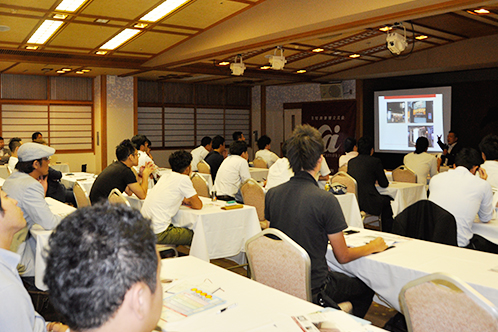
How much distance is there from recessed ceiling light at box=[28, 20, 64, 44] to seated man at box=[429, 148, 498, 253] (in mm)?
5738

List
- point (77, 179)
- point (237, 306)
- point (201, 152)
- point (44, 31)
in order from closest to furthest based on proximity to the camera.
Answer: point (237, 306) < point (77, 179) < point (44, 31) < point (201, 152)

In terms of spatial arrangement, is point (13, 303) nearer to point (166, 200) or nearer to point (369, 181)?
point (166, 200)

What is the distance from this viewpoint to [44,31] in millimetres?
7051

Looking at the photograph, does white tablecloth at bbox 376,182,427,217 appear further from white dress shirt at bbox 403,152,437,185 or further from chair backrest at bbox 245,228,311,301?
chair backrest at bbox 245,228,311,301

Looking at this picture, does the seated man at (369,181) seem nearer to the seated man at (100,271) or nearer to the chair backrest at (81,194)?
the chair backrest at (81,194)

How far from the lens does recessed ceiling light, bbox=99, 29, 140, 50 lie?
7.29m

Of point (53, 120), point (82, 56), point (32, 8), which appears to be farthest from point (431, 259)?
point (53, 120)

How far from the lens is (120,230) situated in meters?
0.84

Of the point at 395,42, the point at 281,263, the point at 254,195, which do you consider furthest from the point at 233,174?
the point at 281,263

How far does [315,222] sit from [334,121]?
9902mm

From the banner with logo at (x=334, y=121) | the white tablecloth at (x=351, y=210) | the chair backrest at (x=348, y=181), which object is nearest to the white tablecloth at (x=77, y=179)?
the chair backrest at (x=348, y=181)

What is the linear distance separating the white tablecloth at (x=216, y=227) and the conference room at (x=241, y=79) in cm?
1

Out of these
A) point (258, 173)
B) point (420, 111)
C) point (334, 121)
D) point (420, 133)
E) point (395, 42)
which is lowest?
point (258, 173)

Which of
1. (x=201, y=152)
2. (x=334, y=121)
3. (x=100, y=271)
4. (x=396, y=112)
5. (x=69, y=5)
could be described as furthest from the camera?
(x=334, y=121)
